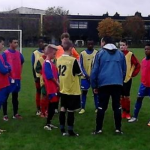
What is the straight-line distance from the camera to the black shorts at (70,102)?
7.96 meters

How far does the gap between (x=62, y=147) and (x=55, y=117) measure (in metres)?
2.88

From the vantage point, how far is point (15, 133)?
8289mm

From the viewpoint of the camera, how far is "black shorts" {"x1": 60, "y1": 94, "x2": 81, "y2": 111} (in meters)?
7.96

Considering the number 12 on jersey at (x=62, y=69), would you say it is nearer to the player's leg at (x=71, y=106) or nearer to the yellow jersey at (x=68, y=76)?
the yellow jersey at (x=68, y=76)

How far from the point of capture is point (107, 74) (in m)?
7.86

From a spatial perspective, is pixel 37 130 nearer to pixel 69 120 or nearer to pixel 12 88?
pixel 69 120

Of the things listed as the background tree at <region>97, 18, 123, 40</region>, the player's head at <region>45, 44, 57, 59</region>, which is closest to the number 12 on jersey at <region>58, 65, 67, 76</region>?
the player's head at <region>45, 44, 57, 59</region>

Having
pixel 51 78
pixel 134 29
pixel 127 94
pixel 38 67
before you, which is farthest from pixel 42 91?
pixel 134 29

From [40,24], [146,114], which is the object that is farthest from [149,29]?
[146,114]

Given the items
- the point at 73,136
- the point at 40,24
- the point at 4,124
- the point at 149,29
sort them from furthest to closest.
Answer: the point at 149,29
the point at 40,24
the point at 4,124
the point at 73,136

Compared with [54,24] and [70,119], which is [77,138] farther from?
[54,24]

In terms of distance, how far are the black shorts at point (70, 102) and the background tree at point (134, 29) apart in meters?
86.7

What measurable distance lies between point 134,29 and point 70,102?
88.3m

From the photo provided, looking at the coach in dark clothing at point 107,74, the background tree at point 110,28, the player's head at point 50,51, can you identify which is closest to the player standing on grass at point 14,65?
the player's head at point 50,51
